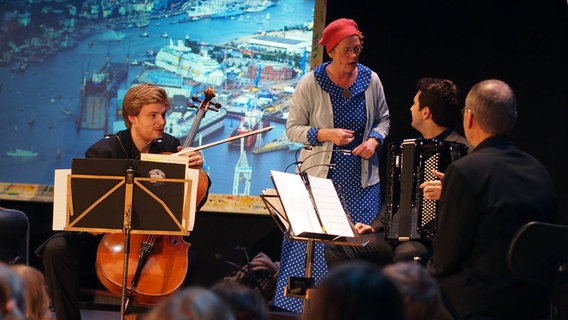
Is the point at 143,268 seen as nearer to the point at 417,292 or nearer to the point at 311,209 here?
the point at 311,209

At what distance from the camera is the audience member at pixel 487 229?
10.6 feet

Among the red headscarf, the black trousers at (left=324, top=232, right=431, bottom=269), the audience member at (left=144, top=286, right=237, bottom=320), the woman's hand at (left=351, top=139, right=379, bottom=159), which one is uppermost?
the red headscarf

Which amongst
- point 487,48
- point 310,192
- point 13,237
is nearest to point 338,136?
point 310,192

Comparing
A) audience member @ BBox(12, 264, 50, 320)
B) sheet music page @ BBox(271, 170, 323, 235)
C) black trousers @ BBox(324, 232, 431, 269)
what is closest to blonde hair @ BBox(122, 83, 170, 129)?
sheet music page @ BBox(271, 170, 323, 235)

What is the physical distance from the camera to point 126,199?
4.07 metres

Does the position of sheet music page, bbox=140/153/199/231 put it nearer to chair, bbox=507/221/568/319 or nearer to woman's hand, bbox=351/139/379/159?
woman's hand, bbox=351/139/379/159

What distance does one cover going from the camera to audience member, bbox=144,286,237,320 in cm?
Result: 164

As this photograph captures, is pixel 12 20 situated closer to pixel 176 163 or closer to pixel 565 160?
pixel 176 163

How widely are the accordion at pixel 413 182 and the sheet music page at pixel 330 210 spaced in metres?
0.33

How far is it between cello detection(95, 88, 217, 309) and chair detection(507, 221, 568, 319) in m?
1.85

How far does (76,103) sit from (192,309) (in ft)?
14.7

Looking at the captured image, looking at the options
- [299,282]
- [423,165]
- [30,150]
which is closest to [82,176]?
[299,282]

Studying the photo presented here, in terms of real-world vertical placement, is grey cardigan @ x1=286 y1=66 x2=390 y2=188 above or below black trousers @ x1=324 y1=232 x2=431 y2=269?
above

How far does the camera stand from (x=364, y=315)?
1732mm
